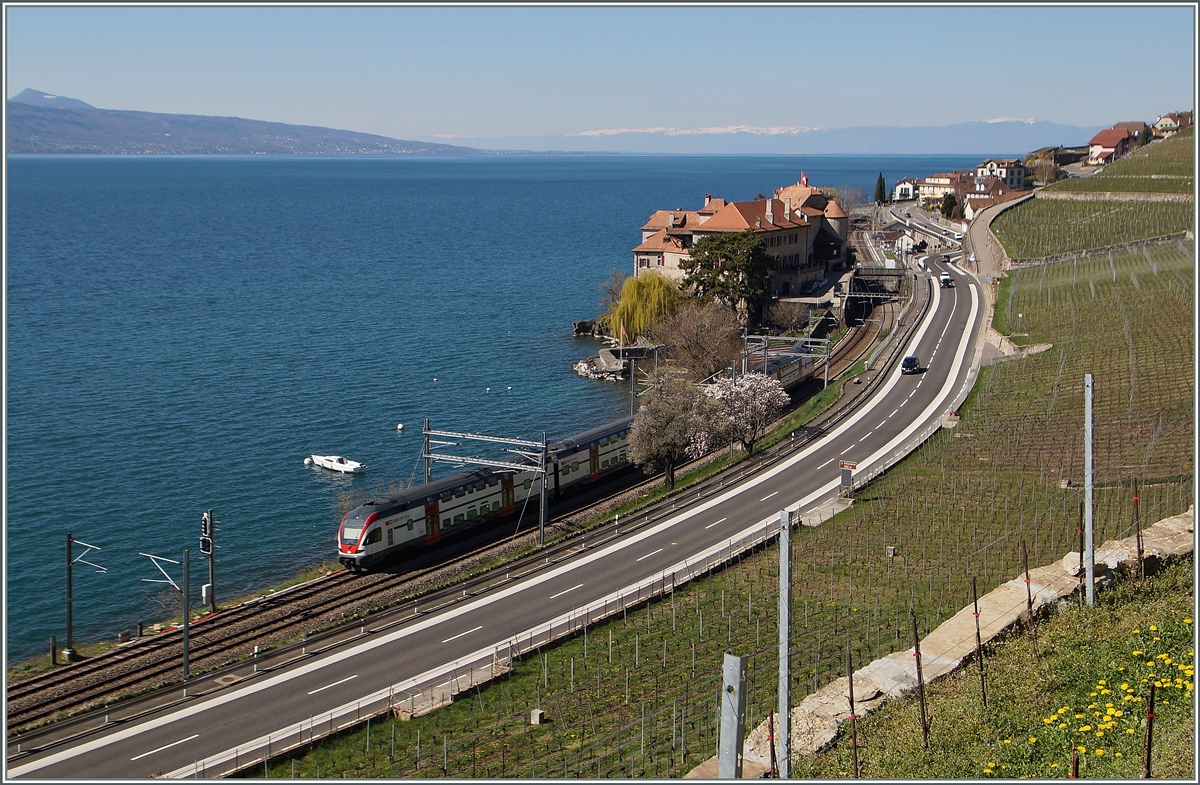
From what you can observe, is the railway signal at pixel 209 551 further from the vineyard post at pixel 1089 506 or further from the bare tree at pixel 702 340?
the bare tree at pixel 702 340

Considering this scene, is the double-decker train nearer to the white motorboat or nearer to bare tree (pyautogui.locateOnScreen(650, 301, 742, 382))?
the white motorboat

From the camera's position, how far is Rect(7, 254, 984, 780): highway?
26.4 meters

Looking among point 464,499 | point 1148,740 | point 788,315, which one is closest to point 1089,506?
point 1148,740

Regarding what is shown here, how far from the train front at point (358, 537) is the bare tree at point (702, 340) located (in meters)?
32.8

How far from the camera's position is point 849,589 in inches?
1352

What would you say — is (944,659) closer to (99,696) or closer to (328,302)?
(99,696)

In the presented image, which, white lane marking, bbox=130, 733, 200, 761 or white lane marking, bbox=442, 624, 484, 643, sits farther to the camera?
white lane marking, bbox=442, 624, 484, 643

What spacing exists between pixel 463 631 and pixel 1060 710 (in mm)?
18460

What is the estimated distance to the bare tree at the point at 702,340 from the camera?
70.2 meters

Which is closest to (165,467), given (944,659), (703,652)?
(703,652)

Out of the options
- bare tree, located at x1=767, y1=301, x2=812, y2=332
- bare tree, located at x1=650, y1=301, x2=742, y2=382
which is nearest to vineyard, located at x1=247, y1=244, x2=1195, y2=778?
bare tree, located at x1=650, y1=301, x2=742, y2=382

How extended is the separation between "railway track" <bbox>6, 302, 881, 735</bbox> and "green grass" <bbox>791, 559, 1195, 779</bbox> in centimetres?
1950

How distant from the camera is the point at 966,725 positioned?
20.8 metres

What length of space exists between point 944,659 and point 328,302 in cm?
9249
